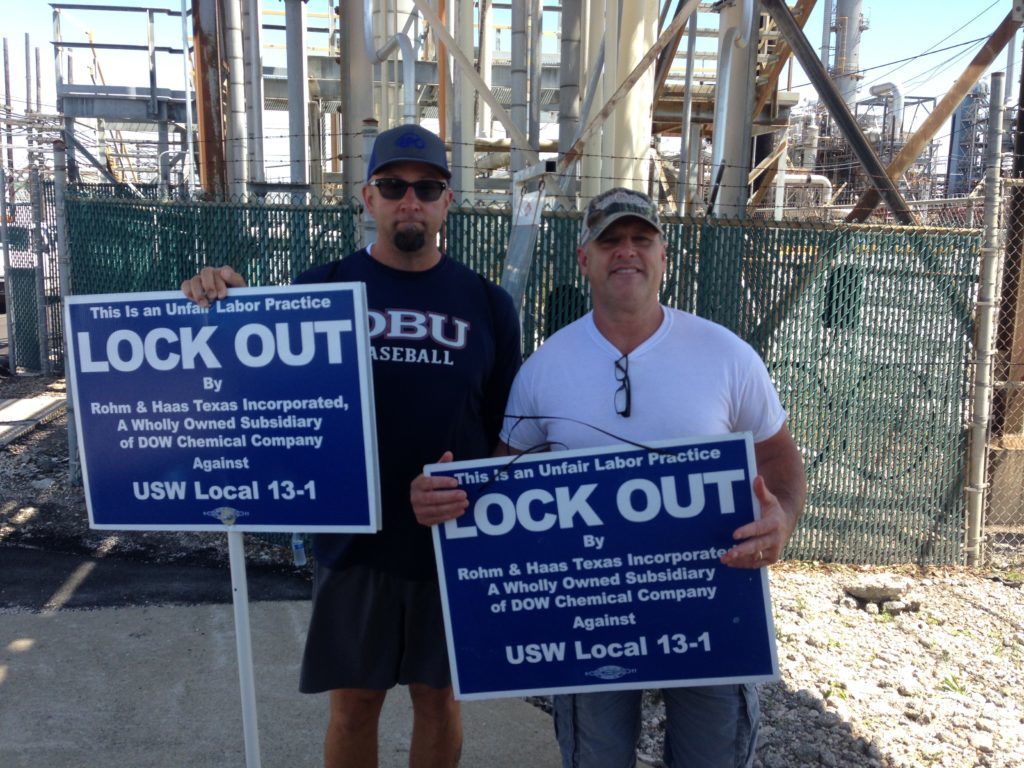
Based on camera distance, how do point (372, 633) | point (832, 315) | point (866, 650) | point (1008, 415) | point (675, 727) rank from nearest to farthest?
point (675, 727), point (372, 633), point (866, 650), point (832, 315), point (1008, 415)

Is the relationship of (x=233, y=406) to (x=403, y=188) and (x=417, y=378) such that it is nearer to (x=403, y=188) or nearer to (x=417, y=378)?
(x=417, y=378)

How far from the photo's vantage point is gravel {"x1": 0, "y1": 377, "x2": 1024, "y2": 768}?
3707 mm

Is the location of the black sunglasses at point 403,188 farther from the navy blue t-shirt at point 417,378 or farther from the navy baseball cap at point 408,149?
the navy blue t-shirt at point 417,378

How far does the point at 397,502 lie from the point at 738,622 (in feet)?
3.44

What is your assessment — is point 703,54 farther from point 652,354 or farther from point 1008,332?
point 652,354

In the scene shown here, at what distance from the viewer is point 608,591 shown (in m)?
2.43

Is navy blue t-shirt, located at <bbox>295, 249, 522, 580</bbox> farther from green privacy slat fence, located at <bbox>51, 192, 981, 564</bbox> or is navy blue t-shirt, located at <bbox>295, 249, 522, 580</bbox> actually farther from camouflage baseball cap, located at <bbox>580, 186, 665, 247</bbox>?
green privacy slat fence, located at <bbox>51, 192, 981, 564</bbox>

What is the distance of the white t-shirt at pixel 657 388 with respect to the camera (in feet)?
7.63

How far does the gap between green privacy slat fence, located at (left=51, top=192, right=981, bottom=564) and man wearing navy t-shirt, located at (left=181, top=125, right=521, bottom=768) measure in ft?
8.76

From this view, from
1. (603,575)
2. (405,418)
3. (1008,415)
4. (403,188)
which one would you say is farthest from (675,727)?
(1008,415)

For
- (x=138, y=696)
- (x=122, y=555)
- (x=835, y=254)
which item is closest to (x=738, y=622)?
(x=138, y=696)

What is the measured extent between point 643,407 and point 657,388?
62 mm

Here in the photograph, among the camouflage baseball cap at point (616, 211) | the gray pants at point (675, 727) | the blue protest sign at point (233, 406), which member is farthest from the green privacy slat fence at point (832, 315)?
the gray pants at point (675, 727)

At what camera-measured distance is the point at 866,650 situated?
182 inches
